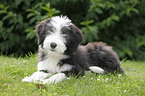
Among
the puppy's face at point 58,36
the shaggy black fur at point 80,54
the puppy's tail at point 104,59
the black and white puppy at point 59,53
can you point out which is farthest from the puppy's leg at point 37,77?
the puppy's tail at point 104,59

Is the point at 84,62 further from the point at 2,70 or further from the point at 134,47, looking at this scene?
the point at 134,47

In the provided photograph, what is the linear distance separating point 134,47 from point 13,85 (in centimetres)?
597

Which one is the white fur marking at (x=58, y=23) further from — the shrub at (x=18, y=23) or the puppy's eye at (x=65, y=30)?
the shrub at (x=18, y=23)

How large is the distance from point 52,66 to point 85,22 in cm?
337

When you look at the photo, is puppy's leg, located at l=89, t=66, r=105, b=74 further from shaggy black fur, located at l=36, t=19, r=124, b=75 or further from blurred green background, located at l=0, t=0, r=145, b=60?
blurred green background, located at l=0, t=0, r=145, b=60

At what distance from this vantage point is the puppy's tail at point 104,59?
4973mm

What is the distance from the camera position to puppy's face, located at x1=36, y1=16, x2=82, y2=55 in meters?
3.93

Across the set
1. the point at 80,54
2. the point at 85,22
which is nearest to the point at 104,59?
the point at 80,54

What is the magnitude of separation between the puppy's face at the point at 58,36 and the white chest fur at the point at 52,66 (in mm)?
292

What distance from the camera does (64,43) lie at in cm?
409

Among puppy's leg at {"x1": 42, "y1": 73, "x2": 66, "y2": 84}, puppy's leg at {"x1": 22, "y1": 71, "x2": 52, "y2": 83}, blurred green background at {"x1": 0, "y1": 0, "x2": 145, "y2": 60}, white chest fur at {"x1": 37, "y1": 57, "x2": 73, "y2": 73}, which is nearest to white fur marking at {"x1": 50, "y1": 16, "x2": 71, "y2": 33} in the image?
white chest fur at {"x1": 37, "y1": 57, "x2": 73, "y2": 73}

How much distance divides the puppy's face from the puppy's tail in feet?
2.96

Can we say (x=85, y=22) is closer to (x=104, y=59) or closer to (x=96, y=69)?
(x=104, y=59)

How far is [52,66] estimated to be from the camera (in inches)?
172
